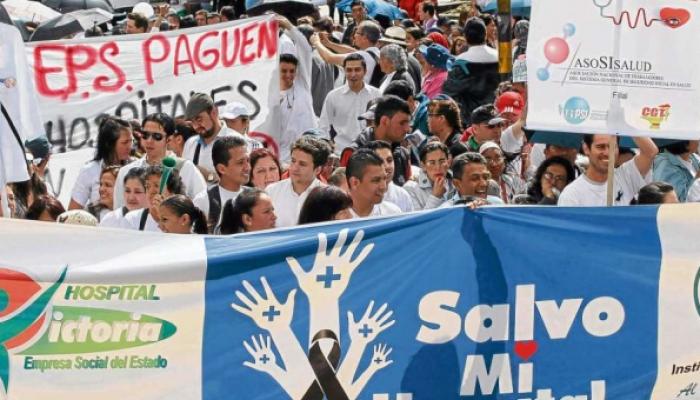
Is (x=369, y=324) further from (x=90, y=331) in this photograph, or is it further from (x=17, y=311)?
(x=17, y=311)

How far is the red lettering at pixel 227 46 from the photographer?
1230cm

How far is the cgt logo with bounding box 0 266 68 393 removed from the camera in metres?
6.76

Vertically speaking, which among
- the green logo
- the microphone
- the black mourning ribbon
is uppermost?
the microphone

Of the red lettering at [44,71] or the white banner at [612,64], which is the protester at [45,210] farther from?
the white banner at [612,64]

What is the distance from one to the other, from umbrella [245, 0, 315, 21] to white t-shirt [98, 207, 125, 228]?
28.8 ft

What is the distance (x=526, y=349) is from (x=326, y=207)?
150cm

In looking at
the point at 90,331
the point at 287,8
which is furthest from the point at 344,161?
the point at 287,8

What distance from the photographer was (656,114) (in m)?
7.97

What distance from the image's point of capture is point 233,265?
699 centimetres

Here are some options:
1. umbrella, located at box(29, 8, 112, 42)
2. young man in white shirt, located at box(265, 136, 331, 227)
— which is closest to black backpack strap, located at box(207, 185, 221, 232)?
young man in white shirt, located at box(265, 136, 331, 227)

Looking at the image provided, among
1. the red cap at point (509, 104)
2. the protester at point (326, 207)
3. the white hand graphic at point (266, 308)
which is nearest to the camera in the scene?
the white hand graphic at point (266, 308)

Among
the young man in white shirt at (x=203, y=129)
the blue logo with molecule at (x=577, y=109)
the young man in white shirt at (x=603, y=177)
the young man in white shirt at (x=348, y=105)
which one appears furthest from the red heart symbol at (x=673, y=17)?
the young man in white shirt at (x=348, y=105)

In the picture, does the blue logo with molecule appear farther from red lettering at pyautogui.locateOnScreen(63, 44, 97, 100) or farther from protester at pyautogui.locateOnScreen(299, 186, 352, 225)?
red lettering at pyautogui.locateOnScreen(63, 44, 97, 100)

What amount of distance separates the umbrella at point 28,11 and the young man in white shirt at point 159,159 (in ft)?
32.6
